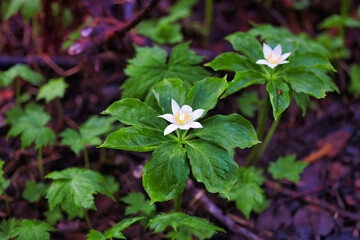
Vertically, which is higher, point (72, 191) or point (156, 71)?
point (156, 71)

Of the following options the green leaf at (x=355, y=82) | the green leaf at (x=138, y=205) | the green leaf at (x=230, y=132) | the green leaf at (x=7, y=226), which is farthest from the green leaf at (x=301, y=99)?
the green leaf at (x=7, y=226)

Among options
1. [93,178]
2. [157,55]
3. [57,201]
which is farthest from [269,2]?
[57,201]

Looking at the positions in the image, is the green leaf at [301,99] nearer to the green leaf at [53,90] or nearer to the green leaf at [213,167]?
the green leaf at [213,167]

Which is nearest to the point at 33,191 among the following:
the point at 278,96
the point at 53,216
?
the point at 53,216

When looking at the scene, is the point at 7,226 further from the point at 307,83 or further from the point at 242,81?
the point at 307,83

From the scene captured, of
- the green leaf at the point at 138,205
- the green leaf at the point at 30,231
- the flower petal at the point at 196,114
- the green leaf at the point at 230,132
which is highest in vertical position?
the flower petal at the point at 196,114

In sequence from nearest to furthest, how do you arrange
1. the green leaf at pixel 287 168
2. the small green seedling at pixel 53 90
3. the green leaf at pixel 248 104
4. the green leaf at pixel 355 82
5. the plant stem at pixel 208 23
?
the green leaf at pixel 287 168 → the small green seedling at pixel 53 90 → the green leaf at pixel 248 104 → the green leaf at pixel 355 82 → the plant stem at pixel 208 23
